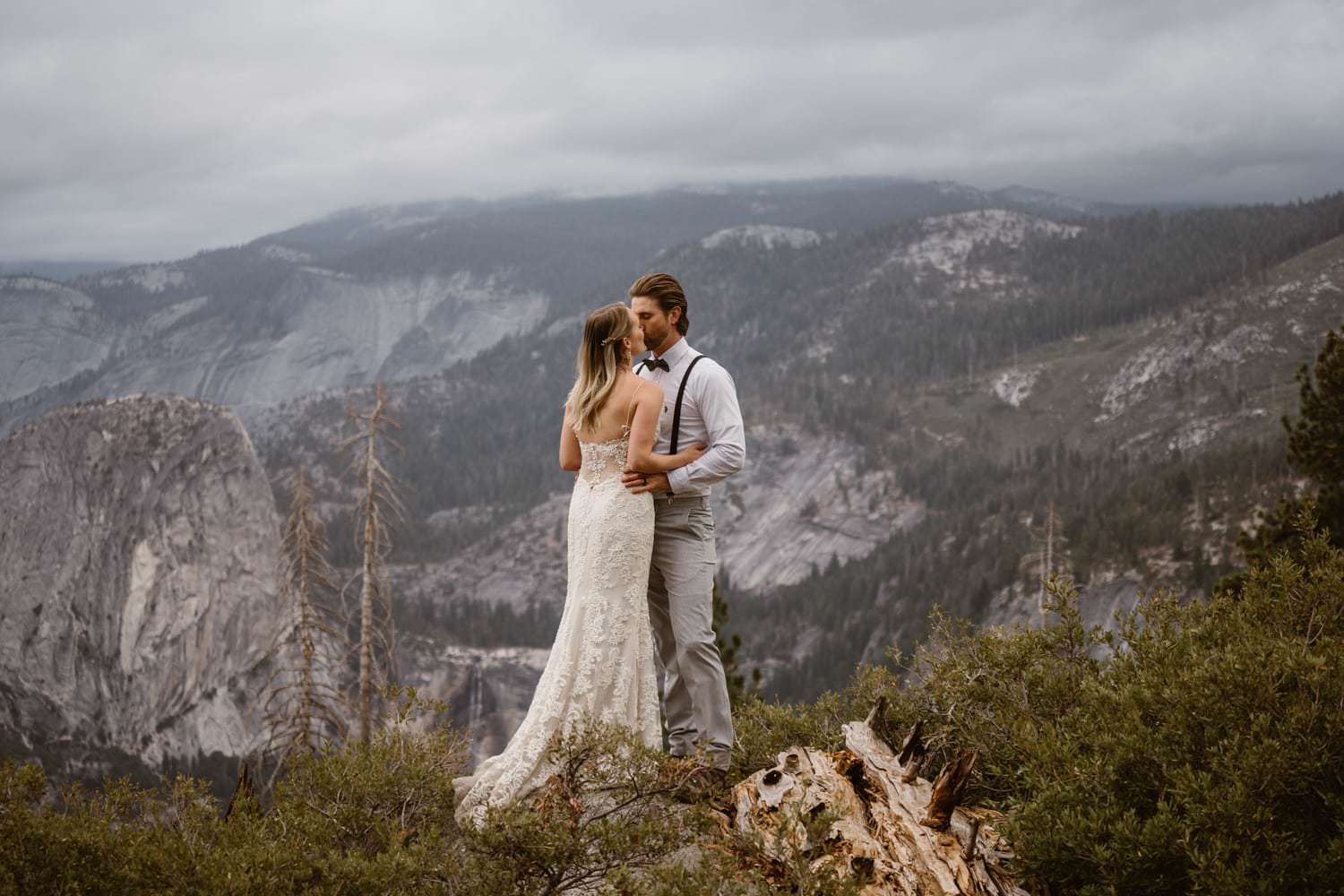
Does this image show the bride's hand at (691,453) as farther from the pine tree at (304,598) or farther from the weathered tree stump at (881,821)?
the pine tree at (304,598)

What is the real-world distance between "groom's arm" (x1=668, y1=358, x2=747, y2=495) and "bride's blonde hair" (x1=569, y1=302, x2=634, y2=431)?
0.69m

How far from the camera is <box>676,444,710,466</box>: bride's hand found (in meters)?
7.91

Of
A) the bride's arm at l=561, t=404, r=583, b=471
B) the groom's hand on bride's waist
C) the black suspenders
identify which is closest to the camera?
the groom's hand on bride's waist

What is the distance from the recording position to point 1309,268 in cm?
18225

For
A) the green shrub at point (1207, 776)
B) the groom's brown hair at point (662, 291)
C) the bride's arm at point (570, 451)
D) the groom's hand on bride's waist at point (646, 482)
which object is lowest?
the green shrub at point (1207, 776)

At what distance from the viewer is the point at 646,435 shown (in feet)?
25.4

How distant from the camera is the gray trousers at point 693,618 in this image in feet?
26.1

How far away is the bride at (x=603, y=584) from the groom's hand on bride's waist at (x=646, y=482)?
2.3 inches

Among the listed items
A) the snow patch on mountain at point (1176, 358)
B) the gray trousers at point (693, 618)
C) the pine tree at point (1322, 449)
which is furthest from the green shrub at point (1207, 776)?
the snow patch on mountain at point (1176, 358)

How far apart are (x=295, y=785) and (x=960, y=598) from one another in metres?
115

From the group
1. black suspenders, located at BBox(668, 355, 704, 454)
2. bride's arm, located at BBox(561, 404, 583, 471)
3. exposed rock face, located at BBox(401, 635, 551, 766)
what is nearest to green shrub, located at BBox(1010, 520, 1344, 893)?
black suspenders, located at BBox(668, 355, 704, 454)

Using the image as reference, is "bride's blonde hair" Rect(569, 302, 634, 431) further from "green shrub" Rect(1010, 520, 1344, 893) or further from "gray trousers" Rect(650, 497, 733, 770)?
"green shrub" Rect(1010, 520, 1344, 893)

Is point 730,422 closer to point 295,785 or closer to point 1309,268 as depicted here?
point 295,785

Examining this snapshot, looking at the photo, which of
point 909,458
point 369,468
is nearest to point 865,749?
point 369,468
